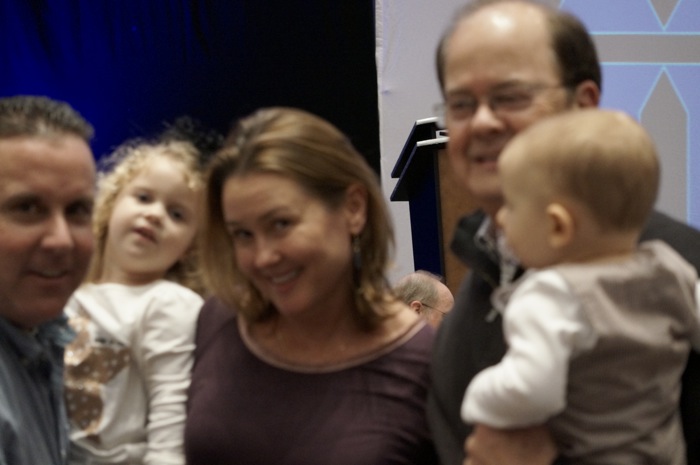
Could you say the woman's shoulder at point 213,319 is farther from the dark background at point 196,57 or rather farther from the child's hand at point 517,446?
the dark background at point 196,57

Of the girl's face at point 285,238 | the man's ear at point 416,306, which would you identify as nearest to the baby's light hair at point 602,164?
the girl's face at point 285,238

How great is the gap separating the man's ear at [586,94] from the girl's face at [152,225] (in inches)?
39.3

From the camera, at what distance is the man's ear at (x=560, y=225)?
1.41 meters

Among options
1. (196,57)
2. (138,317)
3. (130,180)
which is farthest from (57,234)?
(196,57)

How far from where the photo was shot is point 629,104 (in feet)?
15.5

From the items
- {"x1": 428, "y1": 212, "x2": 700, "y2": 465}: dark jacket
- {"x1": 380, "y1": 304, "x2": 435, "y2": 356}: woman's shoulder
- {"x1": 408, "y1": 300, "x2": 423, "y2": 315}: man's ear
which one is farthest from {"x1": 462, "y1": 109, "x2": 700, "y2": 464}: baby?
{"x1": 408, "y1": 300, "x2": 423, "y2": 315}: man's ear

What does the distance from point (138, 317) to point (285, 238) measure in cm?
52

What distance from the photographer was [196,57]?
670cm

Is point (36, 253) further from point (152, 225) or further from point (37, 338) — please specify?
point (152, 225)

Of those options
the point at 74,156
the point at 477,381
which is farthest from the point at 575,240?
the point at 74,156

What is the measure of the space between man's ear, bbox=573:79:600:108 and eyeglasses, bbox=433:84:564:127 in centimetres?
4

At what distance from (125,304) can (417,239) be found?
2.71 metres

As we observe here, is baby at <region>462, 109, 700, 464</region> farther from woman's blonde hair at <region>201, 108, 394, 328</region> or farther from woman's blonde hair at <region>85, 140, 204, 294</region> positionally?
woman's blonde hair at <region>85, 140, 204, 294</region>

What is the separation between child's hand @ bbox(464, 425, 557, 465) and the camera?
146cm
